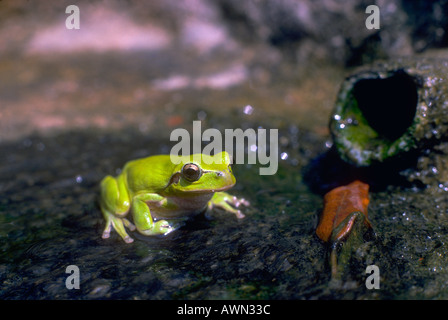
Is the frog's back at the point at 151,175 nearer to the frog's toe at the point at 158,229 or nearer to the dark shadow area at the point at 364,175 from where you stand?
the frog's toe at the point at 158,229

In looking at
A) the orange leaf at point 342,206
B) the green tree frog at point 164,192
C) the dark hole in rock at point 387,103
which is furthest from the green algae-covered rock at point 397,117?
the green tree frog at point 164,192

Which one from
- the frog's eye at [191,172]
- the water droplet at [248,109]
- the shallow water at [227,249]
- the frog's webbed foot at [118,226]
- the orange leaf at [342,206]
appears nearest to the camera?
the shallow water at [227,249]

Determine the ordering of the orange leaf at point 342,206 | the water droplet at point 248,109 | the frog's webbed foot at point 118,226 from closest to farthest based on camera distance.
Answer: the orange leaf at point 342,206 → the frog's webbed foot at point 118,226 → the water droplet at point 248,109

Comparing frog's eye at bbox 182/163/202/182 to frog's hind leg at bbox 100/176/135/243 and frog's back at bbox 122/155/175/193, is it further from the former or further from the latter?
frog's hind leg at bbox 100/176/135/243

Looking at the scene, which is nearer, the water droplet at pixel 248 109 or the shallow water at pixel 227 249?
the shallow water at pixel 227 249

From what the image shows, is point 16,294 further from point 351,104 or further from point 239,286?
point 351,104

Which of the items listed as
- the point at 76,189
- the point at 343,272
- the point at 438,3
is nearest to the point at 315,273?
the point at 343,272
